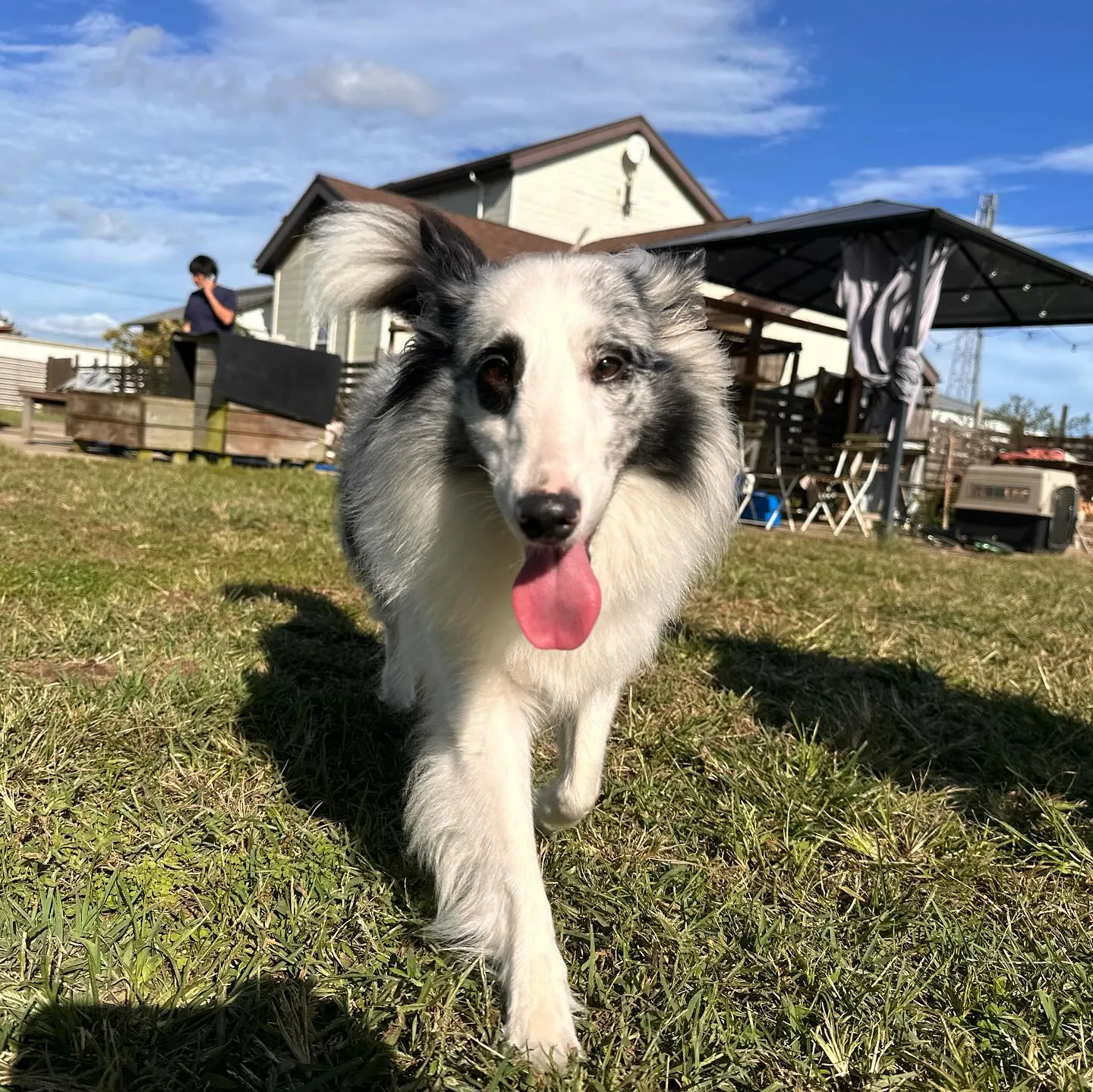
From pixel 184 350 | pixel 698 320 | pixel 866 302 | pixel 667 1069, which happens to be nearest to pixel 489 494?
pixel 698 320

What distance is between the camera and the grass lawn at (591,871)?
1.54m

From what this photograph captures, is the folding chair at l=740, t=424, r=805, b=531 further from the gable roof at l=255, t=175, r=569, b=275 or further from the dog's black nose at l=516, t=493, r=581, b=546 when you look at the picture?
the dog's black nose at l=516, t=493, r=581, b=546

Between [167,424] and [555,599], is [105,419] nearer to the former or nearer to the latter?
[167,424]

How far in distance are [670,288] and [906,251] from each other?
873 cm

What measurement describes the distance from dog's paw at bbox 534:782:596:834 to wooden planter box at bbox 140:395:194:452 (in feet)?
30.2

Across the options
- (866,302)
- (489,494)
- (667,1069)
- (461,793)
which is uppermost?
(866,302)

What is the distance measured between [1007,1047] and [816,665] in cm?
230

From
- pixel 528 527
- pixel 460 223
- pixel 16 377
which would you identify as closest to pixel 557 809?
pixel 528 527

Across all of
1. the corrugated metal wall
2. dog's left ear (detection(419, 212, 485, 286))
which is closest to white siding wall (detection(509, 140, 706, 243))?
dog's left ear (detection(419, 212, 485, 286))

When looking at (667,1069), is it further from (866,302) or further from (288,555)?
(866,302)

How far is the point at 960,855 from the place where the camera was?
2.27 m

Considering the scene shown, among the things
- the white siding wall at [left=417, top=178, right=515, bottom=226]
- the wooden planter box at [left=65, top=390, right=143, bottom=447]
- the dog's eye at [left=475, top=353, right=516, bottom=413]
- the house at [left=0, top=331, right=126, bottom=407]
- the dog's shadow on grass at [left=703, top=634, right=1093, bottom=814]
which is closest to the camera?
the dog's eye at [left=475, top=353, right=516, bottom=413]

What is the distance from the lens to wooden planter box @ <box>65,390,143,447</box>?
9.98m

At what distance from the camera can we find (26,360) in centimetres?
3381
